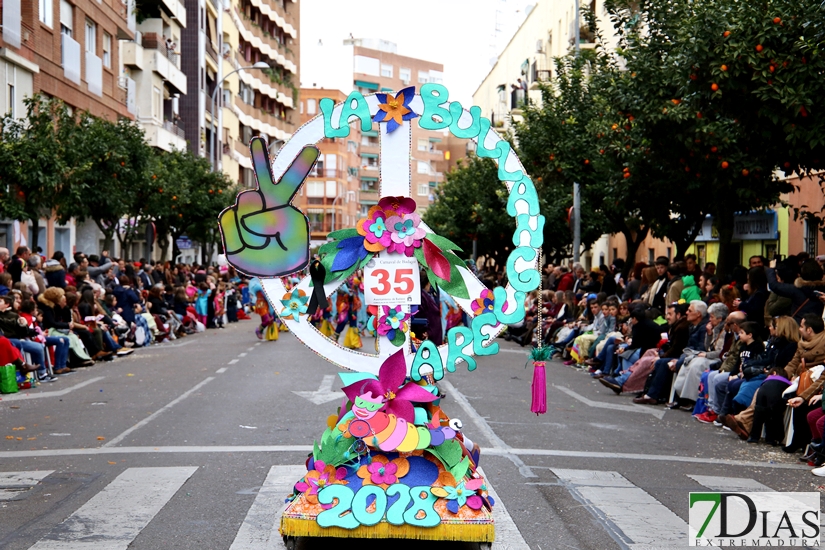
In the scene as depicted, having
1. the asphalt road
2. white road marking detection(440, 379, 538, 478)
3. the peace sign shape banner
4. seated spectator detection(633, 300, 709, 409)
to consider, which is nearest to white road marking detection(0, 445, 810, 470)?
the asphalt road

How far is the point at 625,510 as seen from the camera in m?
8.61

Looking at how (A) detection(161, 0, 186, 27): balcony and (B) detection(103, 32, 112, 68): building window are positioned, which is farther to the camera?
(A) detection(161, 0, 186, 27): balcony

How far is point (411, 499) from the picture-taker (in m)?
6.98

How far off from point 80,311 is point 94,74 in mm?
16825

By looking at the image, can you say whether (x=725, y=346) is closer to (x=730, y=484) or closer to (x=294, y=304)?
(x=730, y=484)

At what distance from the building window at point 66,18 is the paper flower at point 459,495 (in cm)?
2959

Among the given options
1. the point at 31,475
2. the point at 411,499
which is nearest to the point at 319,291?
the point at 411,499

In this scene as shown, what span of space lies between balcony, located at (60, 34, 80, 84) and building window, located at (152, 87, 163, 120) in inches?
412

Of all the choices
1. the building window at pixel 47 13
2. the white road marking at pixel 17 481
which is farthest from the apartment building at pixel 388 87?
the white road marking at pixel 17 481

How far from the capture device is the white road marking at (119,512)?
7408mm

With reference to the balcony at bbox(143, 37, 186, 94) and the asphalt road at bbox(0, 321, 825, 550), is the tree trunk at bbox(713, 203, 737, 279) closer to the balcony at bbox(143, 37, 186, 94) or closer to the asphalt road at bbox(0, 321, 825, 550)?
the asphalt road at bbox(0, 321, 825, 550)

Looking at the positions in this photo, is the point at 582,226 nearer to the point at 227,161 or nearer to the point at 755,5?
the point at 755,5

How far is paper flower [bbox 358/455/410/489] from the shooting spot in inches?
278

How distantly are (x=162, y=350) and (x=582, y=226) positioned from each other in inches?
639
